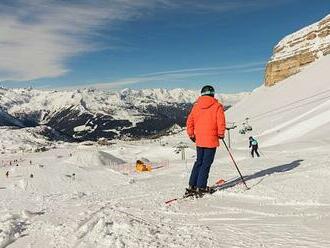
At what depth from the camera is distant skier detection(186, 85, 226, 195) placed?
12133 millimetres

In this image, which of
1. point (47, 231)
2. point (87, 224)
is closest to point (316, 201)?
point (87, 224)

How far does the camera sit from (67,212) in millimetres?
10219

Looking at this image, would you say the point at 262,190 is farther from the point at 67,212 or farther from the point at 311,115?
the point at 311,115

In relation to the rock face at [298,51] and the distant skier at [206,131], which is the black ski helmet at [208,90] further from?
the rock face at [298,51]

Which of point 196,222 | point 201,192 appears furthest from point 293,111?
point 196,222

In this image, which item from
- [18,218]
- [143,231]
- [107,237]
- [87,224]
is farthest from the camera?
[18,218]

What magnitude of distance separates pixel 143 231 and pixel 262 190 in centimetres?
531

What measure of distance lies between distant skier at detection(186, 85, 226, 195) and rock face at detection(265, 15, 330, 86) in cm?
12251

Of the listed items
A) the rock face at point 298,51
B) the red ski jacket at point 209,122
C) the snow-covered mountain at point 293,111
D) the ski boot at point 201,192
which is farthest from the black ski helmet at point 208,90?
the rock face at point 298,51

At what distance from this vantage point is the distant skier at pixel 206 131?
39.8 ft

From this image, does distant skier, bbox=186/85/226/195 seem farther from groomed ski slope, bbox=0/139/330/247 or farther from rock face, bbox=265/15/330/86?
rock face, bbox=265/15/330/86

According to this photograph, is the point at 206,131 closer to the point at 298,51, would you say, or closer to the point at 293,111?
the point at 293,111

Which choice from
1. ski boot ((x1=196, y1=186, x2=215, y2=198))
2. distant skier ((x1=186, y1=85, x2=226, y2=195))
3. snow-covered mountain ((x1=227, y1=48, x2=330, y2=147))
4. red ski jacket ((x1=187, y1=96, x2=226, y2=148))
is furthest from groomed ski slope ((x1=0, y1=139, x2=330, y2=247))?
snow-covered mountain ((x1=227, y1=48, x2=330, y2=147))

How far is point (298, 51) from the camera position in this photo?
138m
